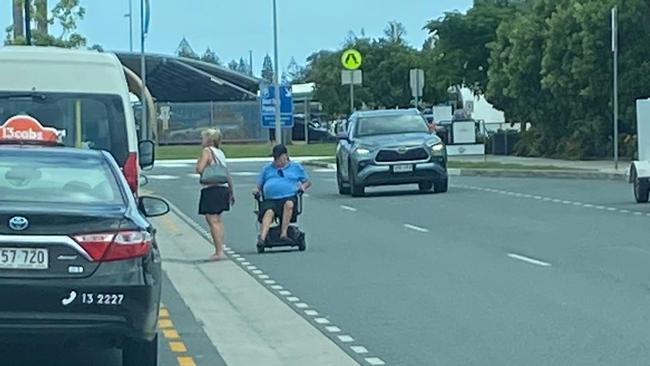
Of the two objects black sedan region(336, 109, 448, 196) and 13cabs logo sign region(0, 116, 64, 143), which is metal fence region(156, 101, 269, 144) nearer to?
black sedan region(336, 109, 448, 196)

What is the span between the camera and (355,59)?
54.1 metres

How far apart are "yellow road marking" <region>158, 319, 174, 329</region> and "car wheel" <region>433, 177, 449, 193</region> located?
18916 millimetres

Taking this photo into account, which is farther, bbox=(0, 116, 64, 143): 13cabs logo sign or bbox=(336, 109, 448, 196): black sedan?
bbox=(336, 109, 448, 196): black sedan

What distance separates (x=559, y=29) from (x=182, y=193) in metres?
15.2

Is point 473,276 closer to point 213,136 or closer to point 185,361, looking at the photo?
point 213,136

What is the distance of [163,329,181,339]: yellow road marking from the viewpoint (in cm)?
1272

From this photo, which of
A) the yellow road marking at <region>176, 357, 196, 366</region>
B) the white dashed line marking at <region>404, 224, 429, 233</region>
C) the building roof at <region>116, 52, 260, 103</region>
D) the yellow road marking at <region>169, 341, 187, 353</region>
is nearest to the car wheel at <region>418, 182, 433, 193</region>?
the white dashed line marking at <region>404, 224, 429, 233</region>

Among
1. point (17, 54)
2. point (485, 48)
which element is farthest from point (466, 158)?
point (17, 54)

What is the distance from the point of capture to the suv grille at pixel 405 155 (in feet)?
104

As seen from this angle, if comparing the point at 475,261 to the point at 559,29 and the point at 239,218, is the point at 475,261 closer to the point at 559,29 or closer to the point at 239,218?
the point at 239,218

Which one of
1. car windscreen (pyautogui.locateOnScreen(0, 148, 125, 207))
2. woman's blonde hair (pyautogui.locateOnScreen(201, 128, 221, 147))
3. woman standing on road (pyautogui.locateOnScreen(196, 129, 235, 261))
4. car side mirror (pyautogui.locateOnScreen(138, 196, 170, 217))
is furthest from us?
woman's blonde hair (pyautogui.locateOnScreen(201, 128, 221, 147))

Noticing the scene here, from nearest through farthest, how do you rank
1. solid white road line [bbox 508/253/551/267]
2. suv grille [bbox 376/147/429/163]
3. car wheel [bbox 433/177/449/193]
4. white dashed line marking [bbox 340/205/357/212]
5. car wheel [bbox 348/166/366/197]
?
solid white road line [bbox 508/253/551/267] < white dashed line marking [bbox 340/205/357/212] < suv grille [bbox 376/147/429/163] < car wheel [bbox 348/166/366/197] < car wheel [bbox 433/177/449/193]

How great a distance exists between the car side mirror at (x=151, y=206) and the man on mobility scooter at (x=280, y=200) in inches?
317

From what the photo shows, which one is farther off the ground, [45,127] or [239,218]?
[45,127]
